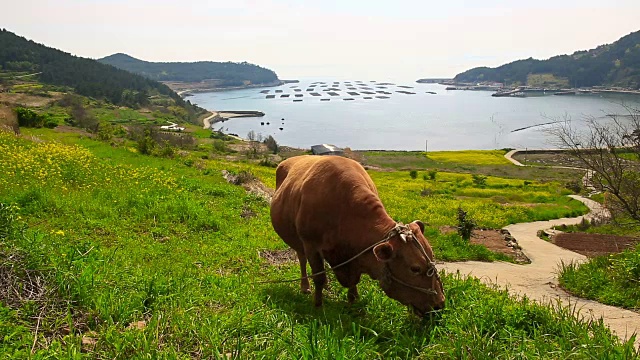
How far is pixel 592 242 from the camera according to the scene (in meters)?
19.6

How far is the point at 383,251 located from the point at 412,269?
36cm

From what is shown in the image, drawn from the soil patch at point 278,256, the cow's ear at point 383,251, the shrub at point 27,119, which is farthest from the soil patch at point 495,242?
the shrub at point 27,119

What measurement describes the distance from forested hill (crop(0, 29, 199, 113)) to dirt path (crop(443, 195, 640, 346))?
114205 mm

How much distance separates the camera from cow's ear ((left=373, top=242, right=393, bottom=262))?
4812 mm

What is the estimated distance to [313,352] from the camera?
12.0ft

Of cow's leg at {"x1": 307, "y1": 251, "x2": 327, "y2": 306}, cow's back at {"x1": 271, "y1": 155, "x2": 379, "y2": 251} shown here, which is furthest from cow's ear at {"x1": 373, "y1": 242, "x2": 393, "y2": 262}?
cow's leg at {"x1": 307, "y1": 251, "x2": 327, "y2": 306}

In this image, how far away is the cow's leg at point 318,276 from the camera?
602 centimetres

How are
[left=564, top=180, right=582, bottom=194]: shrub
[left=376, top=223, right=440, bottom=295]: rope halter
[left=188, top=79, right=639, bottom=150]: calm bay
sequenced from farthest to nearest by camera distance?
[left=188, top=79, right=639, bottom=150]: calm bay
[left=564, top=180, right=582, bottom=194]: shrub
[left=376, top=223, right=440, bottom=295]: rope halter

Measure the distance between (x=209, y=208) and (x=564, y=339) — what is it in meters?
10.5

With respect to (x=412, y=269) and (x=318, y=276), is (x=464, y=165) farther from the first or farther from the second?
(x=412, y=269)

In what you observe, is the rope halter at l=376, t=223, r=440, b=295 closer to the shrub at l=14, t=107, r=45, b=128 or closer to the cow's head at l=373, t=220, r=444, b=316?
the cow's head at l=373, t=220, r=444, b=316

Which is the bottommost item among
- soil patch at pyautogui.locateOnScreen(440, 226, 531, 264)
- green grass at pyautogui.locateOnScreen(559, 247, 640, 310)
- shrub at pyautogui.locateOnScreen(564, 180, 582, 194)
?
shrub at pyautogui.locateOnScreen(564, 180, 582, 194)

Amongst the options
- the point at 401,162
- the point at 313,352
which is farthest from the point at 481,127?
the point at 313,352

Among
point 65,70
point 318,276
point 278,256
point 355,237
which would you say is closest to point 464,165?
point 278,256
